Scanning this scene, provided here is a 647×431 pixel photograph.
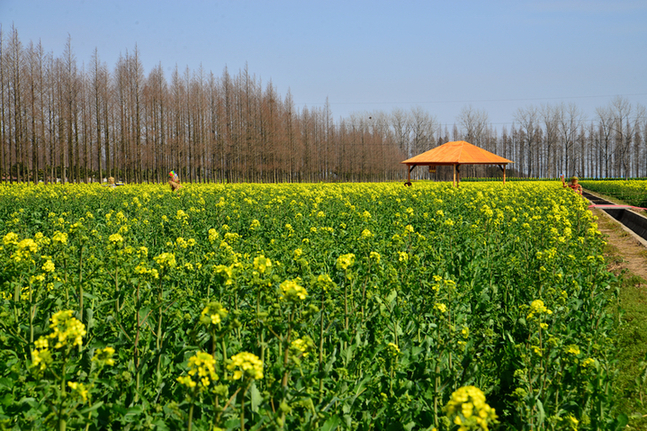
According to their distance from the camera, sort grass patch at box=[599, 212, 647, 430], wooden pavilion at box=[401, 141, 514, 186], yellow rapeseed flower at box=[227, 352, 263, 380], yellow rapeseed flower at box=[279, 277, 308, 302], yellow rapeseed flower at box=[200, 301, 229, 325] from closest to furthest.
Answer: yellow rapeseed flower at box=[227, 352, 263, 380] < yellow rapeseed flower at box=[200, 301, 229, 325] < yellow rapeseed flower at box=[279, 277, 308, 302] < grass patch at box=[599, 212, 647, 430] < wooden pavilion at box=[401, 141, 514, 186]

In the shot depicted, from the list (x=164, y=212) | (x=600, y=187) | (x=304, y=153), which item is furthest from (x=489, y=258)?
(x=304, y=153)

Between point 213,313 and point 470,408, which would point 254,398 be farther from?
point 470,408

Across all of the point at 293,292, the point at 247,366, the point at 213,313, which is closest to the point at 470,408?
the point at 247,366

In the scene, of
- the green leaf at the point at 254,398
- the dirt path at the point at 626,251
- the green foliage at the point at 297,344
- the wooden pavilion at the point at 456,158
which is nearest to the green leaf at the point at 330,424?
the green foliage at the point at 297,344

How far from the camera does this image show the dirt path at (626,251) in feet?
26.7

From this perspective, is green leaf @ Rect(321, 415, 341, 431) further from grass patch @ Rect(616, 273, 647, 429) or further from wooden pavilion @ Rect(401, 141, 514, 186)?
wooden pavilion @ Rect(401, 141, 514, 186)

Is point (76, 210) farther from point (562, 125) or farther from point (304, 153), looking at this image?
point (562, 125)

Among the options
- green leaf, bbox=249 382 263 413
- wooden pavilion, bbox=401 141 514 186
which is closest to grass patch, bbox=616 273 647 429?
green leaf, bbox=249 382 263 413

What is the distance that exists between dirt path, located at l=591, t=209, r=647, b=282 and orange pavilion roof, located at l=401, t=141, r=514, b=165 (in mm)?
22255

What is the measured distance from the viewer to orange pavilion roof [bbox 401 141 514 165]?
36094 millimetres

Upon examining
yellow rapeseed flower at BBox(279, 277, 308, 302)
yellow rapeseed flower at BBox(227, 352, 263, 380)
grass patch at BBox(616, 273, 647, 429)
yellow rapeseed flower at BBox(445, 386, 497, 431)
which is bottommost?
grass patch at BBox(616, 273, 647, 429)

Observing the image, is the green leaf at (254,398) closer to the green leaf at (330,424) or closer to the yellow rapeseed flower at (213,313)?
the green leaf at (330,424)

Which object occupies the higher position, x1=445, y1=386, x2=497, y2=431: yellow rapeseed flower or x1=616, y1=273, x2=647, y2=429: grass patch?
x1=445, y1=386, x2=497, y2=431: yellow rapeseed flower

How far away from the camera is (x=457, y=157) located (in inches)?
1455
